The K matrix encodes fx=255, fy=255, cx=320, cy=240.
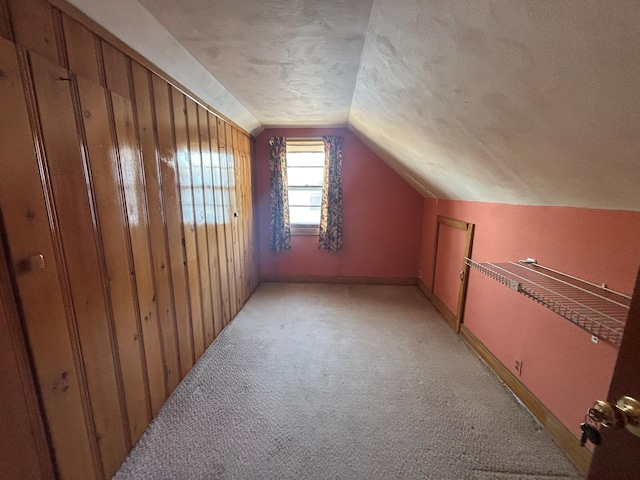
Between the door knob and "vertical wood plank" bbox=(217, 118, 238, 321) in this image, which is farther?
"vertical wood plank" bbox=(217, 118, 238, 321)

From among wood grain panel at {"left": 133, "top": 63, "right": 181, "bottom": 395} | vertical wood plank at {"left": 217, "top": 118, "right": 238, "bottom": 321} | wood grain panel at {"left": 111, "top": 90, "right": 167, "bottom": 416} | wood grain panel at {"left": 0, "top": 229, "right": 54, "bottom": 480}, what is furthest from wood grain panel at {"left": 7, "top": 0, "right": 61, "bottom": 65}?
vertical wood plank at {"left": 217, "top": 118, "right": 238, "bottom": 321}

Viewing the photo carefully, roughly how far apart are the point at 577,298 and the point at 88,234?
83.8 inches

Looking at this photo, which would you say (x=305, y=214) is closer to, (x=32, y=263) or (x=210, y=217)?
(x=210, y=217)

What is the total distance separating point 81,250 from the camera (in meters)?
1.04

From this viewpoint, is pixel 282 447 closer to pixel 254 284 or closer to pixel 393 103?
pixel 393 103

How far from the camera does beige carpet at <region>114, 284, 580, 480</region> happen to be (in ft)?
4.17

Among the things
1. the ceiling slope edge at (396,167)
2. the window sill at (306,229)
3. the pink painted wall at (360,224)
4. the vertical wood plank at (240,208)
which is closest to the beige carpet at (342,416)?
the vertical wood plank at (240,208)

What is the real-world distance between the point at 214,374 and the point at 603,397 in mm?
2262

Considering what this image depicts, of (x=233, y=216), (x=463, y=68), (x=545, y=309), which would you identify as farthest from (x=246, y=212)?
(x=545, y=309)

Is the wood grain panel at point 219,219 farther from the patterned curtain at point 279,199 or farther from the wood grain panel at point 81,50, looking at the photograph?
the patterned curtain at point 279,199

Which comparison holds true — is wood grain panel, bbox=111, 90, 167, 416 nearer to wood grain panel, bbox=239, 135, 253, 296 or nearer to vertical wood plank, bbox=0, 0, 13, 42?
vertical wood plank, bbox=0, 0, 13, 42

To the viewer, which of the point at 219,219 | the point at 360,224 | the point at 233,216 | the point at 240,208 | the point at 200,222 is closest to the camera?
the point at 200,222

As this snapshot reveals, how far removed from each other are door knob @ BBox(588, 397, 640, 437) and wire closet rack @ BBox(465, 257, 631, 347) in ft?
0.93

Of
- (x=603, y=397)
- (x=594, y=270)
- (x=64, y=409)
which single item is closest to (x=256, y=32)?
(x=64, y=409)
